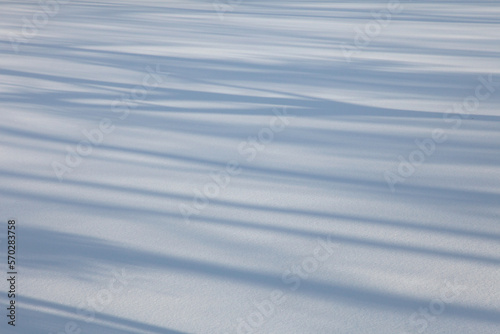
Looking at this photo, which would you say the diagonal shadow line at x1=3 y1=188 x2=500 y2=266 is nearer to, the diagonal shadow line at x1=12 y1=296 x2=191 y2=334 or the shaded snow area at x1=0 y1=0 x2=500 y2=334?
the shaded snow area at x1=0 y1=0 x2=500 y2=334

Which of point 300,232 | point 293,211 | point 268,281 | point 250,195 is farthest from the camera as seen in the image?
point 250,195

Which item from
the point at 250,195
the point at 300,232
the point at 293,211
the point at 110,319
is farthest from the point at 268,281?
the point at 250,195

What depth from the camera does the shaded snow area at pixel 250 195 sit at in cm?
216

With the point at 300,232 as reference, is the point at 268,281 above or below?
below

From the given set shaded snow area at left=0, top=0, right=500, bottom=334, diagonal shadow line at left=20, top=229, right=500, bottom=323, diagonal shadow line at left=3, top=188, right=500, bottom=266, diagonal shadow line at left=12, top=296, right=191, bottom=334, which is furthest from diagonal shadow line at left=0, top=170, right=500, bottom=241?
diagonal shadow line at left=12, top=296, right=191, bottom=334

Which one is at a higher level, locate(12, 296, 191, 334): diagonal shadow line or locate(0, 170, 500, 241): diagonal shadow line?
locate(0, 170, 500, 241): diagonal shadow line

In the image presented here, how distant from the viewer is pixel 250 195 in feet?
10.4

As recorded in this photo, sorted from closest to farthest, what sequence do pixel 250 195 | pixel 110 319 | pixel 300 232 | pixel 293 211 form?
pixel 110 319 → pixel 300 232 → pixel 293 211 → pixel 250 195

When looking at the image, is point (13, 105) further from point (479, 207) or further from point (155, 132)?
point (479, 207)

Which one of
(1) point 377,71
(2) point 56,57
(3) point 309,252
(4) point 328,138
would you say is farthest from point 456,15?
(3) point 309,252

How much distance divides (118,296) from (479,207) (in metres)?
1.65

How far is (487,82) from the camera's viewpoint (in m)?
5.59

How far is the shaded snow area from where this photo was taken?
216 cm

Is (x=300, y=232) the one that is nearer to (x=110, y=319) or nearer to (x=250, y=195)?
(x=250, y=195)
